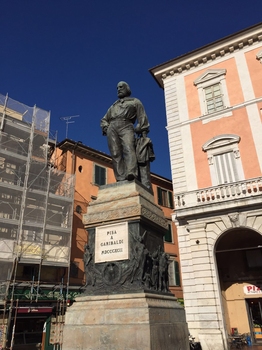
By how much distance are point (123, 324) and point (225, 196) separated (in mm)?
11171

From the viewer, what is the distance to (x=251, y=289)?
49.4 feet

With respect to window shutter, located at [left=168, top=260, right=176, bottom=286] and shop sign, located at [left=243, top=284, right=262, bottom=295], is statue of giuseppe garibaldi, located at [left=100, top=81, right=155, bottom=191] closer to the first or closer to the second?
shop sign, located at [left=243, top=284, right=262, bottom=295]

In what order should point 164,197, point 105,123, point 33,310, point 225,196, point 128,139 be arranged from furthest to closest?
1. point 164,197
2. point 33,310
3. point 225,196
4. point 105,123
5. point 128,139

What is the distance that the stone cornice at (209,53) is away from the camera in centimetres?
1786

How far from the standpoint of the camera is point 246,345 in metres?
14.0

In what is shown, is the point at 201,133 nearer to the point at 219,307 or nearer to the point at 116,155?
the point at 219,307

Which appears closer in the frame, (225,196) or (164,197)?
(225,196)

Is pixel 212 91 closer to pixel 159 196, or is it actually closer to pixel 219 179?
pixel 219 179

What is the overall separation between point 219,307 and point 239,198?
474 centimetres

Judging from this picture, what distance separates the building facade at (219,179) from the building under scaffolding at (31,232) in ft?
26.9

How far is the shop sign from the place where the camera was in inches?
588

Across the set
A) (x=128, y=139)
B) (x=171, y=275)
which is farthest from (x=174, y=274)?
(x=128, y=139)

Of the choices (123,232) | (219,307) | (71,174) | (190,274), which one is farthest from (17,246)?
(123,232)

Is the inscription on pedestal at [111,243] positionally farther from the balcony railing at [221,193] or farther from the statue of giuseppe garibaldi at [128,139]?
the balcony railing at [221,193]
